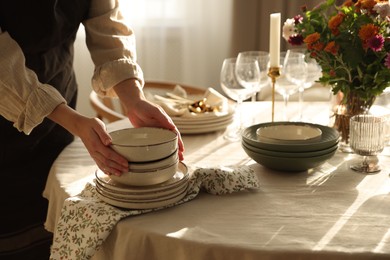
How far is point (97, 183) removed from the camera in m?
1.44

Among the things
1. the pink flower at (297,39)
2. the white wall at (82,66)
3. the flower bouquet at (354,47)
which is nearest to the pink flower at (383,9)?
the flower bouquet at (354,47)

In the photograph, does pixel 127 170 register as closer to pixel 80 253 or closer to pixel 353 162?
pixel 80 253

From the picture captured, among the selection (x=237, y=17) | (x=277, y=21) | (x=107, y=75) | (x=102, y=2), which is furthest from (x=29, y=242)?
(x=237, y=17)

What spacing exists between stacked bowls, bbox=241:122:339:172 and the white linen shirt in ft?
1.29

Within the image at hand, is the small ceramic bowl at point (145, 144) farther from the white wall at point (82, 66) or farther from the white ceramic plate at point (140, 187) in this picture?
the white wall at point (82, 66)

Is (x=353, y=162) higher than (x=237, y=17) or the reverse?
the reverse

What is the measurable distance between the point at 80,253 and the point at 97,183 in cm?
18

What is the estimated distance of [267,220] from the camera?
52.5 inches

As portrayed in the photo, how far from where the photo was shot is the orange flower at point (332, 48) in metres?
1.68

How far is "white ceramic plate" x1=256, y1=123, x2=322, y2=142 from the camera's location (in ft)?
5.56

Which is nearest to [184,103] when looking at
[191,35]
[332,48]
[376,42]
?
[332,48]

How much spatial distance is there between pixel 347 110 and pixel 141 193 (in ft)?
2.42

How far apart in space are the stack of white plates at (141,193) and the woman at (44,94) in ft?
0.16

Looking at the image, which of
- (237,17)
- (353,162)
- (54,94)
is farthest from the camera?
(237,17)
